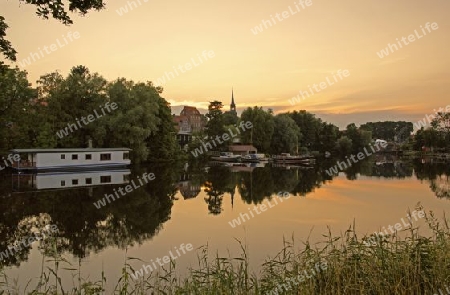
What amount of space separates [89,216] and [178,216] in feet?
12.5

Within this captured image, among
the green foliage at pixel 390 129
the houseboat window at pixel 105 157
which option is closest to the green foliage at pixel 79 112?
the houseboat window at pixel 105 157

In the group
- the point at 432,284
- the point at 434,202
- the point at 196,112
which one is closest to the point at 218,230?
the point at 432,284

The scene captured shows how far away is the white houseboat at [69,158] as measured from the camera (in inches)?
1423

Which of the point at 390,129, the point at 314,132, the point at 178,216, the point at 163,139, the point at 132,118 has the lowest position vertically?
the point at 390,129

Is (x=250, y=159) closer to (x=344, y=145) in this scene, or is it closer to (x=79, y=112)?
(x=79, y=112)

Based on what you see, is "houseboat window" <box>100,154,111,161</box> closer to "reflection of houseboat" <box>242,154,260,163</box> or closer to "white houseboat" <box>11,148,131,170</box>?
"white houseboat" <box>11,148,131,170</box>

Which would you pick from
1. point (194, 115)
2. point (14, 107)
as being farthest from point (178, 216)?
point (194, 115)

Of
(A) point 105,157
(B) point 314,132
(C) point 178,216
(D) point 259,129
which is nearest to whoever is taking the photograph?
(C) point 178,216

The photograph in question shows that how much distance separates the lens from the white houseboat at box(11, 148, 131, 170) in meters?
36.2

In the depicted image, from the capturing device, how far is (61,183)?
28203 millimetres

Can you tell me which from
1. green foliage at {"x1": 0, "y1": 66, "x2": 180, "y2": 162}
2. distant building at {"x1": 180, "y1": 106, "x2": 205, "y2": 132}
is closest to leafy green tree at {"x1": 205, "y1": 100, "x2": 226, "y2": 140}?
green foliage at {"x1": 0, "y1": 66, "x2": 180, "y2": 162}

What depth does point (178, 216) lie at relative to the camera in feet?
57.5

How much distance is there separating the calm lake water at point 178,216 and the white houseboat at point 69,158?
6.45m

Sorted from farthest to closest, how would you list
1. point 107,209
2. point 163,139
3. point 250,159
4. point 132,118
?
point 250,159 < point 163,139 < point 132,118 < point 107,209
